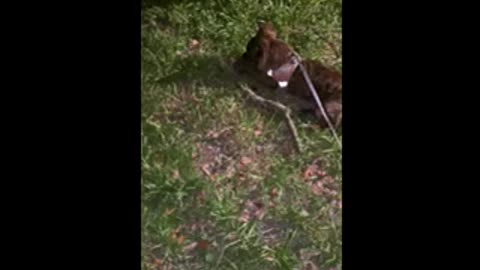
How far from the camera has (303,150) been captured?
2.79m

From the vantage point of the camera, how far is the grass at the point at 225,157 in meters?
2.70

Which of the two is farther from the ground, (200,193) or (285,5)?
(285,5)

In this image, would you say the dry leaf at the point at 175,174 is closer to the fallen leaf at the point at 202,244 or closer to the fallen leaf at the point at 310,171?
the fallen leaf at the point at 202,244

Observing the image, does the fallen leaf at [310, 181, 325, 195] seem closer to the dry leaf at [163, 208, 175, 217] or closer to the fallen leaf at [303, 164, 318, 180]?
the fallen leaf at [303, 164, 318, 180]

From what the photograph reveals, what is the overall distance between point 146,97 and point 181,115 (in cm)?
12

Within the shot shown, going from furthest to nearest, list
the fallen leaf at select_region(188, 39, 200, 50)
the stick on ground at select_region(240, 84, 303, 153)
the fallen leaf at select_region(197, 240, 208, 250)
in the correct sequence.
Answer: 1. the fallen leaf at select_region(188, 39, 200, 50)
2. the stick on ground at select_region(240, 84, 303, 153)
3. the fallen leaf at select_region(197, 240, 208, 250)

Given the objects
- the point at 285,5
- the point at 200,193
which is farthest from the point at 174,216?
the point at 285,5

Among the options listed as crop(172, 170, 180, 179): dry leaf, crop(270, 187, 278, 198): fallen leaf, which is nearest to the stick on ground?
crop(270, 187, 278, 198): fallen leaf

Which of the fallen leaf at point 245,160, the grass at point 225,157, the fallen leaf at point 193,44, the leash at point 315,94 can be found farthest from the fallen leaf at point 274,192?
the fallen leaf at point 193,44

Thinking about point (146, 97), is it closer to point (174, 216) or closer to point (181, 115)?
point (181, 115)

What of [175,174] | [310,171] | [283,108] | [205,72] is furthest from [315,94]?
[175,174]

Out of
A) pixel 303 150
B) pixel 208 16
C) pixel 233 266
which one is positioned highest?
pixel 208 16

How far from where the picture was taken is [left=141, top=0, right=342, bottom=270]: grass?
8.85 ft

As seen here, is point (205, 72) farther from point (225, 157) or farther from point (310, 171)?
point (310, 171)
